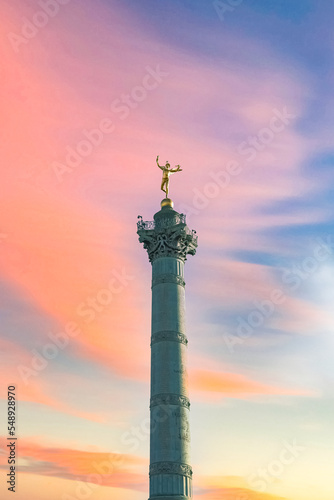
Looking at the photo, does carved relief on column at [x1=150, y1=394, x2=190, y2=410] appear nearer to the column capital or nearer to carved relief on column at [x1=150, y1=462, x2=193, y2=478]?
carved relief on column at [x1=150, y1=462, x2=193, y2=478]

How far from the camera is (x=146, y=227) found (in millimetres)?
50188

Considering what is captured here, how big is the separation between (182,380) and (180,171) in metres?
20.0

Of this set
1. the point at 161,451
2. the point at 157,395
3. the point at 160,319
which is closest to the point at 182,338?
the point at 160,319

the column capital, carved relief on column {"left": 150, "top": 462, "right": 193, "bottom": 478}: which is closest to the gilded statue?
the column capital

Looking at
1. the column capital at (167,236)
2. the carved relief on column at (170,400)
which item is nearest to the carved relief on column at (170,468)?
the carved relief on column at (170,400)

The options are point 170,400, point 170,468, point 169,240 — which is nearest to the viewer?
point 170,468

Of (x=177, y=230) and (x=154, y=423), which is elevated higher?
(x=177, y=230)

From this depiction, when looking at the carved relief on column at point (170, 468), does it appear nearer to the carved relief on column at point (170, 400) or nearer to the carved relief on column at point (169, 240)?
the carved relief on column at point (170, 400)

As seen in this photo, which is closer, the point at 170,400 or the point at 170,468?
the point at 170,468

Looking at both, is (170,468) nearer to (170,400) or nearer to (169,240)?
(170,400)

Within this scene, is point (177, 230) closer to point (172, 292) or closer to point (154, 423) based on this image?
point (172, 292)

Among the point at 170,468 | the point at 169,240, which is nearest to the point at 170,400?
the point at 170,468

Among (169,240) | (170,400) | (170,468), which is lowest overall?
(170,468)

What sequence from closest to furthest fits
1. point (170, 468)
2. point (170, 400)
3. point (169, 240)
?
1. point (170, 468)
2. point (170, 400)
3. point (169, 240)
